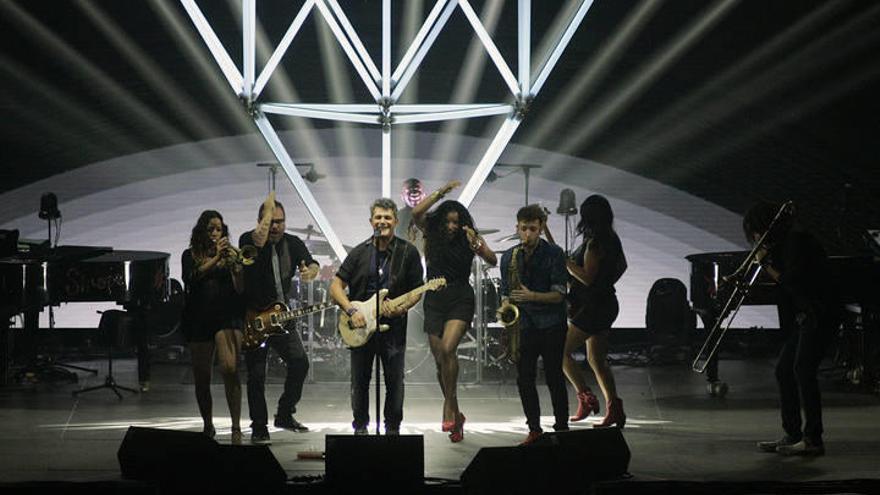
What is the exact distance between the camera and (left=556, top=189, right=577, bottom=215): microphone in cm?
1310

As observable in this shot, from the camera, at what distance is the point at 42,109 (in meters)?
13.4

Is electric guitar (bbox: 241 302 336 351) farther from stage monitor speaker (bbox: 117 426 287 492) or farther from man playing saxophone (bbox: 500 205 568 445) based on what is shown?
stage monitor speaker (bbox: 117 426 287 492)

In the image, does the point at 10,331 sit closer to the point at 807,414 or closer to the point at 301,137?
the point at 301,137

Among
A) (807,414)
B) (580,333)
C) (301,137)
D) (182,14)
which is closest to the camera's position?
(807,414)

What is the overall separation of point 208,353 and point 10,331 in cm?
426

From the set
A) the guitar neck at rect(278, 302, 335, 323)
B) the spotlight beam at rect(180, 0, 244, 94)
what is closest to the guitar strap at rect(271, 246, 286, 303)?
the guitar neck at rect(278, 302, 335, 323)

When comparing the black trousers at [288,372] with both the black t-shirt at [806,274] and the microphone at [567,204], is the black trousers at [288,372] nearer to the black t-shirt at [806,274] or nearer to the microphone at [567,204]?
the black t-shirt at [806,274]

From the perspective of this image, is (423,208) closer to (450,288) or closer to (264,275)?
(450,288)

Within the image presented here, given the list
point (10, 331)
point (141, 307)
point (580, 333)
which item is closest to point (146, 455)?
point (580, 333)

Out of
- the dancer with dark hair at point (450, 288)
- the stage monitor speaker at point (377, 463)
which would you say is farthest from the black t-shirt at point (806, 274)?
the stage monitor speaker at point (377, 463)

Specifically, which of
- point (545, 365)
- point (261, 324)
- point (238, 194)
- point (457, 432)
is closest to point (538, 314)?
point (545, 365)

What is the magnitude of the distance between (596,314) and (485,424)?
49.2 inches

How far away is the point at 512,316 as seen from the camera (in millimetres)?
8266

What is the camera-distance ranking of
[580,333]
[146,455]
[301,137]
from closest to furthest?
[146,455] → [580,333] → [301,137]
